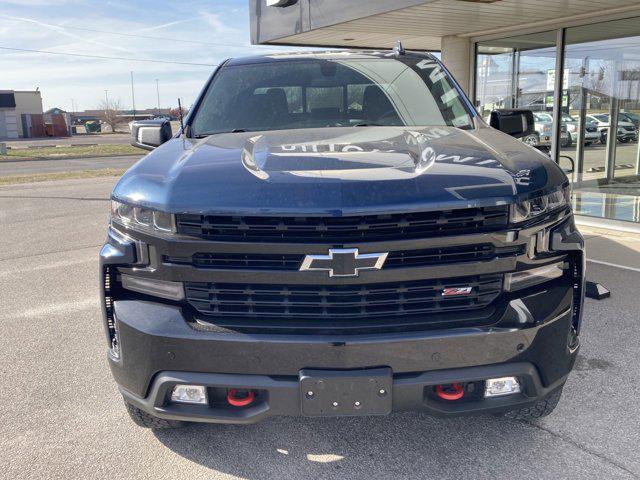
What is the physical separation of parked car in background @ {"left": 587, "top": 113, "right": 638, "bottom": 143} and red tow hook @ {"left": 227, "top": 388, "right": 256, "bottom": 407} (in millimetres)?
8640

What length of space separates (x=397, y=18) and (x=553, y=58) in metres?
2.61

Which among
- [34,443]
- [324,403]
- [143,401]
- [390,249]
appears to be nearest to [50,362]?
[34,443]

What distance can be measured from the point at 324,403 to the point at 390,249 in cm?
62

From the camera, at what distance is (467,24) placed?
9.45 meters

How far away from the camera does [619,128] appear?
927 cm

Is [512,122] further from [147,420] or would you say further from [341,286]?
[147,420]

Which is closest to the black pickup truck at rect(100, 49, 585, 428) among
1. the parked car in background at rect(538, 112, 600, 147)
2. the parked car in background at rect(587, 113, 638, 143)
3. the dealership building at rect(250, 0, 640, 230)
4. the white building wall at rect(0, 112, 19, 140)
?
the dealership building at rect(250, 0, 640, 230)

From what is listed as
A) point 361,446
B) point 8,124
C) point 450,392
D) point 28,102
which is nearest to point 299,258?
point 450,392

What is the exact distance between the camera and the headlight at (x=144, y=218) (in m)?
2.22

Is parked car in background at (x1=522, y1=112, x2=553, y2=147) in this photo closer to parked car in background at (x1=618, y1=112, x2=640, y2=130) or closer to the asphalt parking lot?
parked car in background at (x1=618, y1=112, x2=640, y2=130)

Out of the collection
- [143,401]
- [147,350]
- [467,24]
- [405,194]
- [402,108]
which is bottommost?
[143,401]

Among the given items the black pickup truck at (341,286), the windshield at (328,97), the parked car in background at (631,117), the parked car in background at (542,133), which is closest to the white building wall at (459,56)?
the parked car in background at (542,133)

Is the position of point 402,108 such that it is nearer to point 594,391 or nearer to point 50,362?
point 594,391

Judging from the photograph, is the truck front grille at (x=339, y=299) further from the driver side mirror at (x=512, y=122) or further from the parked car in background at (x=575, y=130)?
the parked car in background at (x=575, y=130)
